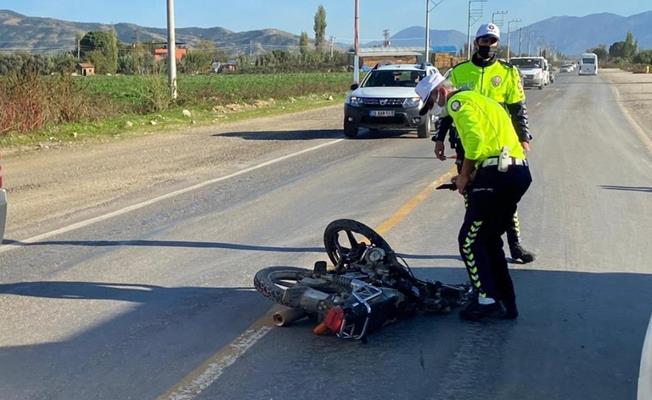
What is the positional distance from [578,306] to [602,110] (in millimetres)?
24438

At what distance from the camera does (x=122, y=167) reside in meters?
13.3

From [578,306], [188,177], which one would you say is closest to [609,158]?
[188,177]

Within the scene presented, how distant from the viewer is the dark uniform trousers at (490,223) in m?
5.11

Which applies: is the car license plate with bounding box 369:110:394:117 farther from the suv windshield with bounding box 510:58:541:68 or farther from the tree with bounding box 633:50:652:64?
the tree with bounding box 633:50:652:64

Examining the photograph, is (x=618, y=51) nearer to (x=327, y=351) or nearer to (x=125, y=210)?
(x=125, y=210)

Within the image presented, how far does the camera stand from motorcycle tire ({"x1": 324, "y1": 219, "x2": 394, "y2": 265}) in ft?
18.3

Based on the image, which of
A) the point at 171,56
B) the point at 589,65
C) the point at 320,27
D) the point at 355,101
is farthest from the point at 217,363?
the point at 320,27

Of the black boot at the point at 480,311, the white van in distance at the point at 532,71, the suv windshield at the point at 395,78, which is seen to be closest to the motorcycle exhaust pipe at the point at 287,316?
the black boot at the point at 480,311

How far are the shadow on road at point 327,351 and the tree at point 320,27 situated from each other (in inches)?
5759

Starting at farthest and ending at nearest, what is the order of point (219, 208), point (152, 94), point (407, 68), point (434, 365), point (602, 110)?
point (602, 110) → point (152, 94) → point (407, 68) → point (219, 208) → point (434, 365)

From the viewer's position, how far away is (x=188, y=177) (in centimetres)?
1219

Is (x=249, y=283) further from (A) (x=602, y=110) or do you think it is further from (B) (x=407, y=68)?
(A) (x=602, y=110)

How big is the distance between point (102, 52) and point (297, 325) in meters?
95.9

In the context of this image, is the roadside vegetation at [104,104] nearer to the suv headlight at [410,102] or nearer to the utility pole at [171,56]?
the utility pole at [171,56]
